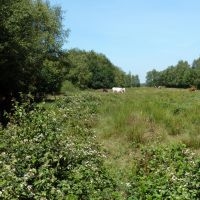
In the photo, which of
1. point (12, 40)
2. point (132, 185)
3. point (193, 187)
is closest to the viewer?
point (193, 187)

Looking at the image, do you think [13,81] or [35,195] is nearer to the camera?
[35,195]

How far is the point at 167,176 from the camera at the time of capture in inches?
316

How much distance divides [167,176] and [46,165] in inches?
85.3

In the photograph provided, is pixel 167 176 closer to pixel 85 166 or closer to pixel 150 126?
pixel 85 166

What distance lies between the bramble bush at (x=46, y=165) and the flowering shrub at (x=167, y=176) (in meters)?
0.50

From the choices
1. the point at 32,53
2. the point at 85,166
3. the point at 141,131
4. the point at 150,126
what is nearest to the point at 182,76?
the point at 32,53

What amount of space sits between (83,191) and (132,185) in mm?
971

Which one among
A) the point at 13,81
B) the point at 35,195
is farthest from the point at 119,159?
the point at 13,81

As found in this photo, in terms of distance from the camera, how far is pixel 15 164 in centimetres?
864

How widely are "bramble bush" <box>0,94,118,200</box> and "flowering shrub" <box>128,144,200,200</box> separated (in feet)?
1.63

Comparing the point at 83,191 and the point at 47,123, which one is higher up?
the point at 47,123

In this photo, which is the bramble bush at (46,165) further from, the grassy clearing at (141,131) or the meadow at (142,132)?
the grassy clearing at (141,131)

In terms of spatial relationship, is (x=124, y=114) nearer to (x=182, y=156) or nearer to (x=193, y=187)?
(x=182, y=156)

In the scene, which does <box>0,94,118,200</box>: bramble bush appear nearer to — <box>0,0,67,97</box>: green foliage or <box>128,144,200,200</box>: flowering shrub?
<box>128,144,200,200</box>: flowering shrub
